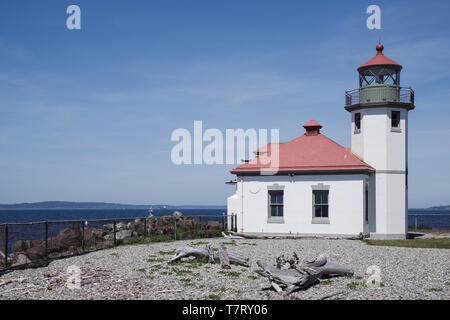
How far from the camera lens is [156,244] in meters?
21.4

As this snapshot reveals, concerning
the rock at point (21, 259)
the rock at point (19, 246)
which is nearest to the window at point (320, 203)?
the rock at point (19, 246)

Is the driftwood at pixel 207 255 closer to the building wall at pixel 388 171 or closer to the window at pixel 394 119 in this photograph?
the building wall at pixel 388 171

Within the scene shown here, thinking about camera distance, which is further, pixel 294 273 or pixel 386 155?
pixel 386 155

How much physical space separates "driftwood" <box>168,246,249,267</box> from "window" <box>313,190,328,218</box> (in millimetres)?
10203

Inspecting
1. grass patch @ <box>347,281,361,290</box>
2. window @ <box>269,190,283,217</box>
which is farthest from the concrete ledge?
grass patch @ <box>347,281,361,290</box>

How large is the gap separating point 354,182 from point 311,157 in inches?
107

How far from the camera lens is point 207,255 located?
52.1ft

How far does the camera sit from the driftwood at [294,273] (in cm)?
1096

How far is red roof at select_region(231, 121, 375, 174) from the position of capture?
968 inches

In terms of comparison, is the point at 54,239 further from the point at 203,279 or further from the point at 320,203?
the point at 320,203

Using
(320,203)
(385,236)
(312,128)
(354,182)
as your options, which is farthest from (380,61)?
(385,236)
